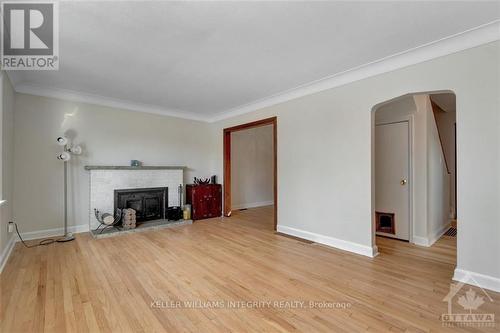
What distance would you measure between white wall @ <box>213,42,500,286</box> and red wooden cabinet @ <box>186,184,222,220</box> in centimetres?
179

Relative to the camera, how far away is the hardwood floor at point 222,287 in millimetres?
1742

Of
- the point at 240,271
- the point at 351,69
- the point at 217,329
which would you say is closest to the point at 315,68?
the point at 351,69

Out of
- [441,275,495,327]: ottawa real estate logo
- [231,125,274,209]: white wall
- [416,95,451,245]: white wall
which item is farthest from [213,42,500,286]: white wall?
[231,125,274,209]: white wall

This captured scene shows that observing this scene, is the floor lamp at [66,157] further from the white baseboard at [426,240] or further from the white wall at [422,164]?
the white baseboard at [426,240]

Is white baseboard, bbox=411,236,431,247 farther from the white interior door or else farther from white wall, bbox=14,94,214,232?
white wall, bbox=14,94,214,232

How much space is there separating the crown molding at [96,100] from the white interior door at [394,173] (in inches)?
162

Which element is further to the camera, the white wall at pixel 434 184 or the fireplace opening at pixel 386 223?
the fireplace opening at pixel 386 223

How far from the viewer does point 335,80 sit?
3.38 metres

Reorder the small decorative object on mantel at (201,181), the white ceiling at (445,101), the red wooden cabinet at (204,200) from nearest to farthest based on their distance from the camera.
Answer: the white ceiling at (445,101) → the red wooden cabinet at (204,200) → the small decorative object on mantel at (201,181)

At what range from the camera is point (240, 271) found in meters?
2.61

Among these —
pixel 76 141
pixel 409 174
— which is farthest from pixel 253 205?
pixel 76 141

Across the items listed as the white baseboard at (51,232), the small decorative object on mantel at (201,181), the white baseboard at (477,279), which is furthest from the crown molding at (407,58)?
the white baseboard at (51,232)

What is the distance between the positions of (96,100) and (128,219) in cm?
231

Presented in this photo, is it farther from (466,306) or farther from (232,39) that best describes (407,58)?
(466,306)
